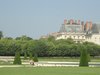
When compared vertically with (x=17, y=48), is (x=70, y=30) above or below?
above

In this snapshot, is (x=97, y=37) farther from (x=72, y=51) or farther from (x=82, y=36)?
(x=72, y=51)

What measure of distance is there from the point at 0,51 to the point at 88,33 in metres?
58.1

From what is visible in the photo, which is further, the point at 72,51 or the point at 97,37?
the point at 97,37

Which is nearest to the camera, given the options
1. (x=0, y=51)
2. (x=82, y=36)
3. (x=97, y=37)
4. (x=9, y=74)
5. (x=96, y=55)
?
(x=9, y=74)

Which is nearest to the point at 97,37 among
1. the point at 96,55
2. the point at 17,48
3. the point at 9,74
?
the point at 96,55

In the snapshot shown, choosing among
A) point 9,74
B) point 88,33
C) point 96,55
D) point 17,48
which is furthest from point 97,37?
point 9,74

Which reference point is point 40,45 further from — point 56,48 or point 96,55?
point 96,55

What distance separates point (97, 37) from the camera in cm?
12244

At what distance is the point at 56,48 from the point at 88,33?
172 feet

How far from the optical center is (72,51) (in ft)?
254

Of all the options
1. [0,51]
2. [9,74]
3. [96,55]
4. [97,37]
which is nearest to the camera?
[9,74]

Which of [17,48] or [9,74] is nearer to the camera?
[9,74]

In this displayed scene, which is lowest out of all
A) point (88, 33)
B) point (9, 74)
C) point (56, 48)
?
point (9, 74)

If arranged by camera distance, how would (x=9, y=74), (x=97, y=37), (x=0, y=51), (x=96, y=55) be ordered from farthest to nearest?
(x=97, y=37)
(x=96, y=55)
(x=0, y=51)
(x=9, y=74)
